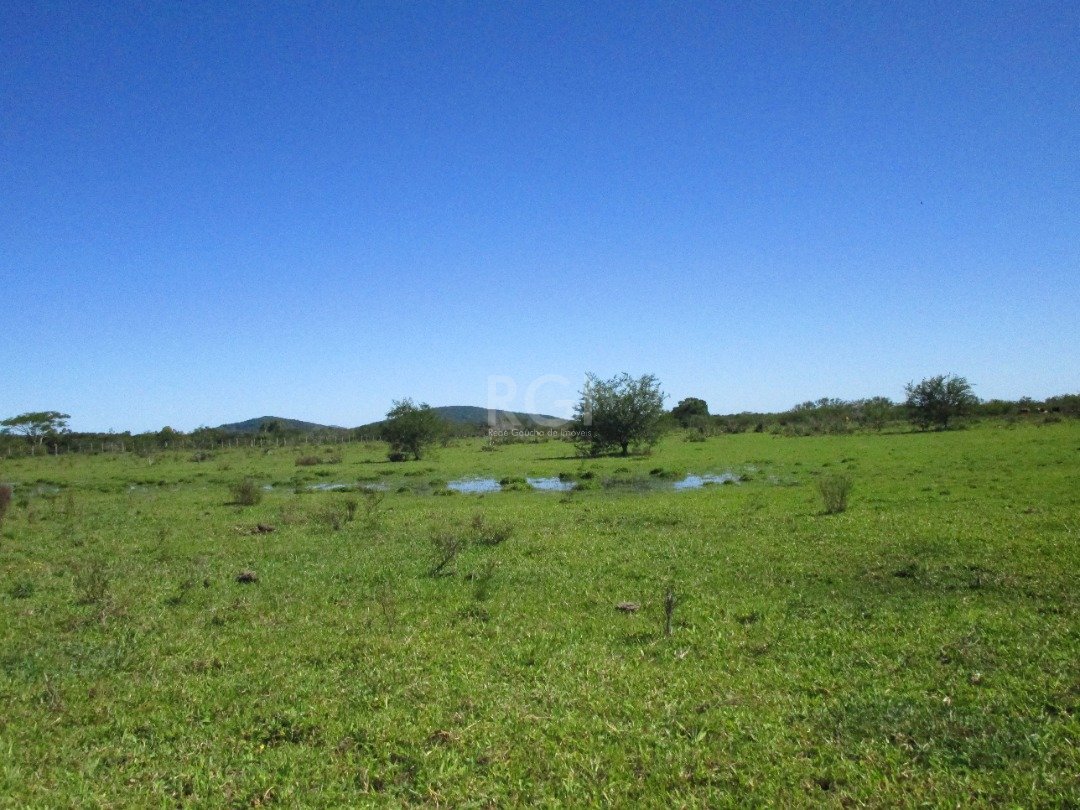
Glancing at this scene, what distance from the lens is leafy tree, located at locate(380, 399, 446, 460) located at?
4916cm

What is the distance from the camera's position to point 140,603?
11.0 m

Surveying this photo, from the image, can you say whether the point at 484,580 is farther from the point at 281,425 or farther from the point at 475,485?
the point at 281,425

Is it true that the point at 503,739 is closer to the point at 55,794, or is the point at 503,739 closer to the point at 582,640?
the point at 582,640

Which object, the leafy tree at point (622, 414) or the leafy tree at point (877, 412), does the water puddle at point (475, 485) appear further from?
the leafy tree at point (877, 412)

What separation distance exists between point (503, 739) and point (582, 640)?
277 cm

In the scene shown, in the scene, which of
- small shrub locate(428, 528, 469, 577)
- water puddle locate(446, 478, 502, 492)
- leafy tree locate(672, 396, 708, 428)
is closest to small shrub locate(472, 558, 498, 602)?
small shrub locate(428, 528, 469, 577)

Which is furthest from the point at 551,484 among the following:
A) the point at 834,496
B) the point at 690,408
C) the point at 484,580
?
the point at 690,408

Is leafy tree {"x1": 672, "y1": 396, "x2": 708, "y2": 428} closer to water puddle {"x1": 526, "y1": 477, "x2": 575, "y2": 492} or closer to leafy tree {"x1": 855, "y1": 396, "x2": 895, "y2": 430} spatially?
leafy tree {"x1": 855, "y1": 396, "x2": 895, "y2": 430}

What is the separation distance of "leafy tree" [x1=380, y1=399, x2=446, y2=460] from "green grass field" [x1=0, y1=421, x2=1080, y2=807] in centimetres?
3129

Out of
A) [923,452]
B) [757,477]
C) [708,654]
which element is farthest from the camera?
[923,452]

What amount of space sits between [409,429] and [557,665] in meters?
42.3

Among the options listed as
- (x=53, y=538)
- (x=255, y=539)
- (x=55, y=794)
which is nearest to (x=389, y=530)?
(x=255, y=539)

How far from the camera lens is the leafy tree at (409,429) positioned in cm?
4916

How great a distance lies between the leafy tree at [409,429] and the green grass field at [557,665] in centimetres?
3129
